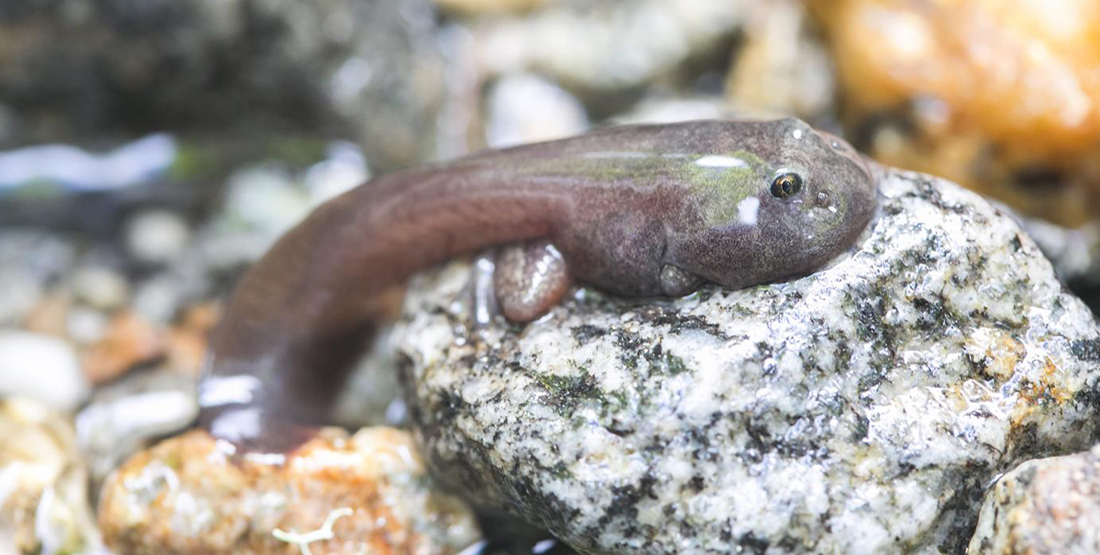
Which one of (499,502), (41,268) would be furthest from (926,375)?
(41,268)

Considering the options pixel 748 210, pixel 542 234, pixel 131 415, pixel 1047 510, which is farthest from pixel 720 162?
pixel 131 415

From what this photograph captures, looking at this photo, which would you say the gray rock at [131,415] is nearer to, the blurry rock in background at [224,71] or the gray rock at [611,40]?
the blurry rock in background at [224,71]

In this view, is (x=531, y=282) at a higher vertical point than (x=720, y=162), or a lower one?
lower

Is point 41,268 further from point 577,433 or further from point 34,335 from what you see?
point 577,433

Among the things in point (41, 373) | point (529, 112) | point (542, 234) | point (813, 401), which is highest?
point (529, 112)

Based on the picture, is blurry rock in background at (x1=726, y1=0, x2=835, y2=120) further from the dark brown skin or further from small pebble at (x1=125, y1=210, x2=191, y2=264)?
small pebble at (x1=125, y1=210, x2=191, y2=264)

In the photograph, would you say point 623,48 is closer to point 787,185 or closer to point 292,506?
point 787,185
